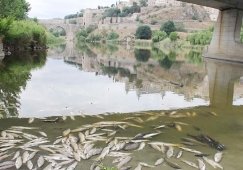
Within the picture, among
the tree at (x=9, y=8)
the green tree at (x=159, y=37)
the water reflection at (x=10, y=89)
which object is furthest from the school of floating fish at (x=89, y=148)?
the green tree at (x=159, y=37)

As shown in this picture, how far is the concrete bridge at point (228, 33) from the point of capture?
4325 centimetres

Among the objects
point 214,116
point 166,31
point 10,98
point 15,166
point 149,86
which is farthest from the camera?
point 166,31

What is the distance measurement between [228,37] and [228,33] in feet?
1.76

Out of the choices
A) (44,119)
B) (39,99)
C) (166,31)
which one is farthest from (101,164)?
(166,31)

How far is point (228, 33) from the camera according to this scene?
152 ft

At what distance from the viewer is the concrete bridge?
43.2 m

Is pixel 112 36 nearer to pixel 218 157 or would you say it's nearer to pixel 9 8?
pixel 9 8

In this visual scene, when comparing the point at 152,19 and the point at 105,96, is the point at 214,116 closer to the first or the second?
the point at 105,96

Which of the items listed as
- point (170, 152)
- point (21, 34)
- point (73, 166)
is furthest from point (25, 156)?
point (21, 34)

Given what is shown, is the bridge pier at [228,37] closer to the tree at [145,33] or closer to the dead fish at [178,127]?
the dead fish at [178,127]

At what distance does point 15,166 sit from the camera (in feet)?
22.9

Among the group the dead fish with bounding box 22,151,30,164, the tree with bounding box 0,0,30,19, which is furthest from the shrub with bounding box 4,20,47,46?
the dead fish with bounding box 22,151,30,164

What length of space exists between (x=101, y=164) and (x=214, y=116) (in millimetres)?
6366

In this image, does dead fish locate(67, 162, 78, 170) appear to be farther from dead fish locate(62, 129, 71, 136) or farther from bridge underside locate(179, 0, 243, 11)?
bridge underside locate(179, 0, 243, 11)
